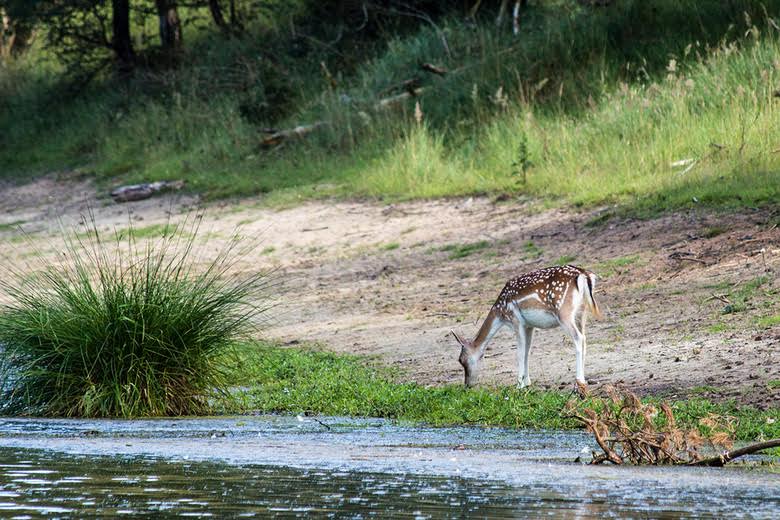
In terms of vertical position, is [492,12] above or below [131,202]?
above

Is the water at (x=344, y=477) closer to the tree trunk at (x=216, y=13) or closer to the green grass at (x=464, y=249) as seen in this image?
the green grass at (x=464, y=249)

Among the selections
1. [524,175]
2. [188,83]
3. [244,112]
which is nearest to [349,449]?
[524,175]

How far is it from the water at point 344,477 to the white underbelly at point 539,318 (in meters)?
1.68

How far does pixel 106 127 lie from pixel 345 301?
55.7 feet

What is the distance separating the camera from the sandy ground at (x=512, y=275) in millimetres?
10391

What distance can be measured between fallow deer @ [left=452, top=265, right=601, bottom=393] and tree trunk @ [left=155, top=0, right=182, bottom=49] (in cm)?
2475

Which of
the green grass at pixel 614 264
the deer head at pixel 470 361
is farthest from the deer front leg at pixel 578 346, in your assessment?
the green grass at pixel 614 264

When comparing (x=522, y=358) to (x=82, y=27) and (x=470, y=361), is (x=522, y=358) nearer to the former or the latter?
(x=470, y=361)

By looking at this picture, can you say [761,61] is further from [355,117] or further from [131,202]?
[131,202]

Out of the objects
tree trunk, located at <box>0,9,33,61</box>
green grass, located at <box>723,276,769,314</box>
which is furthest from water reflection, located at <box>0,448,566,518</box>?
tree trunk, located at <box>0,9,33,61</box>

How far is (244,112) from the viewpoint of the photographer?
26844 mm

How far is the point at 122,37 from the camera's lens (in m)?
34.1

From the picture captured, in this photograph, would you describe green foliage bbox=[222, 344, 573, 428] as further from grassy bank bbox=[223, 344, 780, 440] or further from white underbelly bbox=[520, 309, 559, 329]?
white underbelly bbox=[520, 309, 559, 329]

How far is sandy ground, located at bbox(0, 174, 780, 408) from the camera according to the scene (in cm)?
1039
